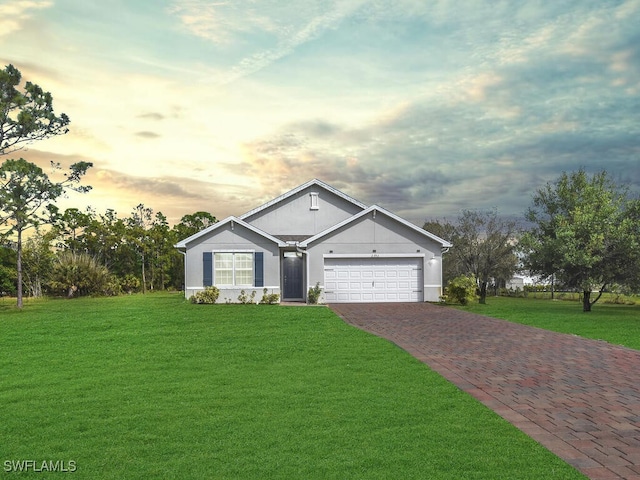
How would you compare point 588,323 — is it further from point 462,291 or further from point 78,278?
point 78,278

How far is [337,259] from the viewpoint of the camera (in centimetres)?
2669

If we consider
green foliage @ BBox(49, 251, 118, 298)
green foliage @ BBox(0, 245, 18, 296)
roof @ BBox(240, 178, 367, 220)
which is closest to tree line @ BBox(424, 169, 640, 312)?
roof @ BBox(240, 178, 367, 220)

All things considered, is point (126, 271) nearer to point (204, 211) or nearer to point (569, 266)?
point (204, 211)

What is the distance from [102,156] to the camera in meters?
25.7

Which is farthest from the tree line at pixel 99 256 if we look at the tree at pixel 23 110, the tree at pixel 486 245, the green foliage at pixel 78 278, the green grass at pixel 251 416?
the green grass at pixel 251 416

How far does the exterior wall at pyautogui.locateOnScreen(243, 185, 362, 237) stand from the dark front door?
1582mm

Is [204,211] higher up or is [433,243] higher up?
[204,211]

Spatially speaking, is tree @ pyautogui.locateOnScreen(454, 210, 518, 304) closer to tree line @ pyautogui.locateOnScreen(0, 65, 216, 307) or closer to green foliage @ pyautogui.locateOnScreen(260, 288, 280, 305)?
green foliage @ pyautogui.locateOnScreen(260, 288, 280, 305)

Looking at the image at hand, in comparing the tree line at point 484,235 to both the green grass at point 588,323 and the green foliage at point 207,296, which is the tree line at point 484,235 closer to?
the green grass at point 588,323

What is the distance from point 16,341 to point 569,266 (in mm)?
21250

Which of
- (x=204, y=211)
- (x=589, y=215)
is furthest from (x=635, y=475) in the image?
(x=204, y=211)

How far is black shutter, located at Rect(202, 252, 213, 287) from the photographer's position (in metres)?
26.2

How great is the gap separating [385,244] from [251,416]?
20.8m

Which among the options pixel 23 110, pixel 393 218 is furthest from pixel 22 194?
pixel 393 218
